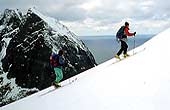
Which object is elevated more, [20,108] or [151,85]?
[151,85]

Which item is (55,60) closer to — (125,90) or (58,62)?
(58,62)

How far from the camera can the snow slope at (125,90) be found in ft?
44.3

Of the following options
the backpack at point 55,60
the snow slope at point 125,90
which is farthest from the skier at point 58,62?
the snow slope at point 125,90

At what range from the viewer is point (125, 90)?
15055mm

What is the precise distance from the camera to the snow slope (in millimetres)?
13502

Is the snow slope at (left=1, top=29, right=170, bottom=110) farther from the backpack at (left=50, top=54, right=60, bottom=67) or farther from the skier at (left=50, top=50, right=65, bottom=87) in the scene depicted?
the backpack at (left=50, top=54, right=60, bottom=67)

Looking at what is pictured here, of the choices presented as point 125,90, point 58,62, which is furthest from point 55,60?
point 125,90

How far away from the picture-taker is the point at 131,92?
47.8ft

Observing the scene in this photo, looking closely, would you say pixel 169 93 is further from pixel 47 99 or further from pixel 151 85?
pixel 47 99

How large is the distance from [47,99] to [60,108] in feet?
10.4

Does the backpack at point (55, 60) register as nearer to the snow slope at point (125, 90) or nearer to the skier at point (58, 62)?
the skier at point (58, 62)

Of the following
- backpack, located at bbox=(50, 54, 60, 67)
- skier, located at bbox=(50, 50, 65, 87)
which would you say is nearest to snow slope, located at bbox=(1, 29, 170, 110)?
skier, located at bbox=(50, 50, 65, 87)

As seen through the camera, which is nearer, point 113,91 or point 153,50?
point 113,91

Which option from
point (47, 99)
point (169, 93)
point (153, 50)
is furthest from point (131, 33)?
point (169, 93)
